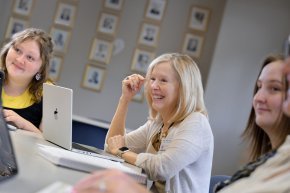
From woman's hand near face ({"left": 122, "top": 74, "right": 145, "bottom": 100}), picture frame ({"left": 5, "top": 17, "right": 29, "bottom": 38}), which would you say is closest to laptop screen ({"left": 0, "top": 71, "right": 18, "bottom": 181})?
woman's hand near face ({"left": 122, "top": 74, "right": 145, "bottom": 100})

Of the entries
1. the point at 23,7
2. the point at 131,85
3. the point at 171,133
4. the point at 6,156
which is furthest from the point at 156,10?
the point at 6,156

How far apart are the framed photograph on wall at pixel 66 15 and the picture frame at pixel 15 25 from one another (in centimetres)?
36

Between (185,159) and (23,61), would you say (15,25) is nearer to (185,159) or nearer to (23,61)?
(23,61)

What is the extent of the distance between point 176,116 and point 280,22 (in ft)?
7.77

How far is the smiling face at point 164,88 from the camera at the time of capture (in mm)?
1866

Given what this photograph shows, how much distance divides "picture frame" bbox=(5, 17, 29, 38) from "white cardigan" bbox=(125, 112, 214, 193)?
2990mm

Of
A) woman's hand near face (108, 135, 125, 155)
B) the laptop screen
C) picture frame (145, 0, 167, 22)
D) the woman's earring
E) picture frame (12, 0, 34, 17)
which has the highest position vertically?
picture frame (145, 0, 167, 22)

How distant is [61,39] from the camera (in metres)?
4.14

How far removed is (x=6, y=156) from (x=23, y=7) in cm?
351

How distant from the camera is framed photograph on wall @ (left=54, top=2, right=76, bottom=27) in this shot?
4.14m

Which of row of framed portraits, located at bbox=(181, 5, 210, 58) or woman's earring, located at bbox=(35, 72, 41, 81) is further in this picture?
row of framed portraits, located at bbox=(181, 5, 210, 58)

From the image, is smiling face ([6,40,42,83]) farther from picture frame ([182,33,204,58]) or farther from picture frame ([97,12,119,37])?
picture frame ([182,33,204,58])

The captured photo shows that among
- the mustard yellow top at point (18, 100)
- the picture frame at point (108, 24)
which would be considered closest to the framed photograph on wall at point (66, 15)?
the picture frame at point (108, 24)

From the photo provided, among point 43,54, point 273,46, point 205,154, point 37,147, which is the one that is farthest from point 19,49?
point 273,46
